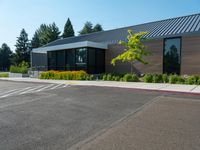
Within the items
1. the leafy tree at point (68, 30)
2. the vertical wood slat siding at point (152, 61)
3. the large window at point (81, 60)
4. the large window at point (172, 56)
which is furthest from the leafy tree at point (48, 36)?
the large window at point (172, 56)

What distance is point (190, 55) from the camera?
55.8 feet

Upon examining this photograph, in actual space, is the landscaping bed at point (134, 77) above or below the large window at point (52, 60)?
below

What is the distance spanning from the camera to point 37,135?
4.36 metres

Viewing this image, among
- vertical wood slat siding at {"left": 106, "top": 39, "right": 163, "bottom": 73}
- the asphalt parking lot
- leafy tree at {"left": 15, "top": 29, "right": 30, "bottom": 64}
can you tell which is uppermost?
leafy tree at {"left": 15, "top": 29, "right": 30, "bottom": 64}

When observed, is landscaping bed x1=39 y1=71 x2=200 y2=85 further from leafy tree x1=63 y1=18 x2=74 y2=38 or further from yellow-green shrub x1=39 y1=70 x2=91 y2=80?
leafy tree x1=63 y1=18 x2=74 y2=38

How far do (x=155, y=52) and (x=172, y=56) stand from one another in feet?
5.69

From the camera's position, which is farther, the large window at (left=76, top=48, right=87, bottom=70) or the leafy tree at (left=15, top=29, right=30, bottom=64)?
the leafy tree at (left=15, top=29, right=30, bottom=64)

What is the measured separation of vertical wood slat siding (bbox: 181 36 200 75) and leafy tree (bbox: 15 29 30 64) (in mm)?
49362

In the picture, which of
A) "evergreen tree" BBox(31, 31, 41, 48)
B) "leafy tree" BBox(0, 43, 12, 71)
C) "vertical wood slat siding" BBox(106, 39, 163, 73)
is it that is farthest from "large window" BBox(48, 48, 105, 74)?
"leafy tree" BBox(0, 43, 12, 71)

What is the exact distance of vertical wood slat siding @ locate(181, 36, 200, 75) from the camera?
Answer: 16.7 metres

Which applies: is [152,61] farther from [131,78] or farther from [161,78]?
[161,78]

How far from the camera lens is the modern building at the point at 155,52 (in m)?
17.1

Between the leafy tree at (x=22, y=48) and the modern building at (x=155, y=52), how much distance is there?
3435 centimetres

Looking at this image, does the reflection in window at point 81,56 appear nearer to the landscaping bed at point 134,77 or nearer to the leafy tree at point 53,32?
the landscaping bed at point 134,77
